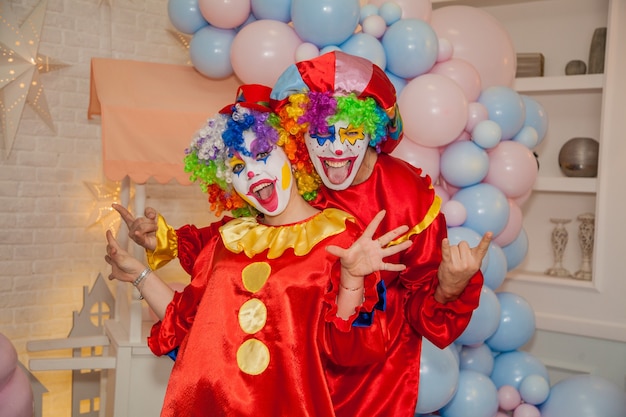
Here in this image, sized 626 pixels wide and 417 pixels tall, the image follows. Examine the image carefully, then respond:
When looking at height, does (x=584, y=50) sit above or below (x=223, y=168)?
above

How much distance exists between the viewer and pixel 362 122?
1.83m

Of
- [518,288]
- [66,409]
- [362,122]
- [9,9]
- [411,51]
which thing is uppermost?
[9,9]

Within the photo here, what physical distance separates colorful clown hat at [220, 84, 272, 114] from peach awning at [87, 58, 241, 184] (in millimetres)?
1166

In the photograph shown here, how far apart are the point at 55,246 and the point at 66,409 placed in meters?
1.01

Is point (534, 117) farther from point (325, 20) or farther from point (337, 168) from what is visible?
point (337, 168)

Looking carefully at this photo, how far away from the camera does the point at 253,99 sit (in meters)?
1.87

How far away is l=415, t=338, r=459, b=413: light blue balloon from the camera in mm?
2498

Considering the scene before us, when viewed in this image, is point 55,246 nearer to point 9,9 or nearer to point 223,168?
point 9,9

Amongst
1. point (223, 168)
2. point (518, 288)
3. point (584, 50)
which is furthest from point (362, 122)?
point (584, 50)

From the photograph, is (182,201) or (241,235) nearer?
(241,235)

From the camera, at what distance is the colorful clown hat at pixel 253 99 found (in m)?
1.84

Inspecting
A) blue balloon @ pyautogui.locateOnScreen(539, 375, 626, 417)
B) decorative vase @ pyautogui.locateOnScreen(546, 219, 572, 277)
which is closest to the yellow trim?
blue balloon @ pyautogui.locateOnScreen(539, 375, 626, 417)

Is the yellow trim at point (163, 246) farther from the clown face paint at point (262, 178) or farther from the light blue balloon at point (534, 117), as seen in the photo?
the light blue balloon at point (534, 117)

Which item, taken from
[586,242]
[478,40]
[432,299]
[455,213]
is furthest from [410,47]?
[586,242]
